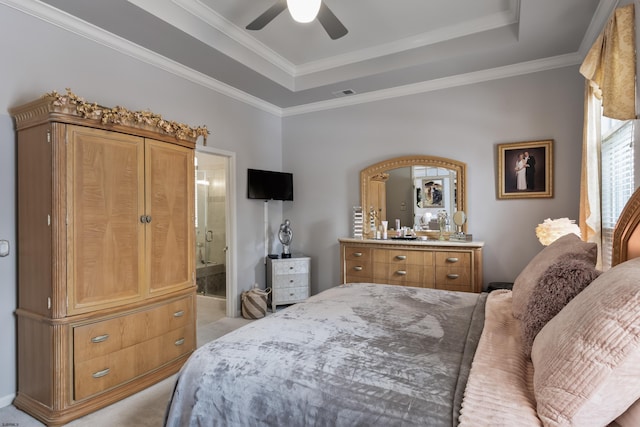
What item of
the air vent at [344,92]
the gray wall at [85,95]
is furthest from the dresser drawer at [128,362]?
the air vent at [344,92]

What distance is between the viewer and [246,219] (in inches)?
180

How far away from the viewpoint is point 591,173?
286 centimetres

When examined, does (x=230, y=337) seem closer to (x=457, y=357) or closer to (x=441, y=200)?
(x=457, y=357)

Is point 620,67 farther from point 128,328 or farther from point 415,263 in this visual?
point 128,328

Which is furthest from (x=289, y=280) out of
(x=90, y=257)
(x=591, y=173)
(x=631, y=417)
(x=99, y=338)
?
(x=631, y=417)

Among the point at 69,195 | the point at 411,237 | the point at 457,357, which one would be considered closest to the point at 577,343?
the point at 457,357

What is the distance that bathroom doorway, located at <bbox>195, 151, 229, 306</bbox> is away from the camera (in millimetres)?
5848

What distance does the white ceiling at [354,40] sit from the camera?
277 cm

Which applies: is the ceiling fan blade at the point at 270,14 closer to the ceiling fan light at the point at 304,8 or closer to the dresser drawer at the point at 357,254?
the ceiling fan light at the point at 304,8

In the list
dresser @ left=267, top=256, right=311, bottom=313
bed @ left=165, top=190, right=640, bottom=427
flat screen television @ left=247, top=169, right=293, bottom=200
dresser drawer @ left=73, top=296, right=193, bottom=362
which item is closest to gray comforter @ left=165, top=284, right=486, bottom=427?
bed @ left=165, top=190, right=640, bottom=427

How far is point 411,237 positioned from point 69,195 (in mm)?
3283

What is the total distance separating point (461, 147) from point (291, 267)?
2.56m

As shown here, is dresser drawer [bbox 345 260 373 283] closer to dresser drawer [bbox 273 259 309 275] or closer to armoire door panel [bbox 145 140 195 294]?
dresser drawer [bbox 273 259 309 275]

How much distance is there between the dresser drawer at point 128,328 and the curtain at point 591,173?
11.2 ft
